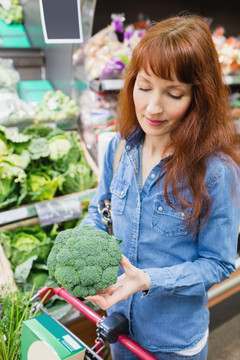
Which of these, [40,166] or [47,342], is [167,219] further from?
[40,166]

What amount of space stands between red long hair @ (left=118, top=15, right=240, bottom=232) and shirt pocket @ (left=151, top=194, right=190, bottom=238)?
0.08 feet

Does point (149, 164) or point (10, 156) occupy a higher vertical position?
point (149, 164)

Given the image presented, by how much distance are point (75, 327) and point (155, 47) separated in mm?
1371

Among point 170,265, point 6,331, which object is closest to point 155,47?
point 170,265

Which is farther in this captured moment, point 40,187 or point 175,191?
point 40,187

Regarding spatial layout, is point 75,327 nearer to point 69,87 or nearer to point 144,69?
point 144,69

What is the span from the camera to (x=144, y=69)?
1.02 metres

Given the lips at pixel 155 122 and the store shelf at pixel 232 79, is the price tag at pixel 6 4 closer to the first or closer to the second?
the lips at pixel 155 122

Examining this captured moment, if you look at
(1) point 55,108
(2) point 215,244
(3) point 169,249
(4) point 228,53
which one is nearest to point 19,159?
(1) point 55,108

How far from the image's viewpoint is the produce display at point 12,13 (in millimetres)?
2135

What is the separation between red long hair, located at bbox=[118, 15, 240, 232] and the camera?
96cm

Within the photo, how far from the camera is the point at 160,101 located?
101cm

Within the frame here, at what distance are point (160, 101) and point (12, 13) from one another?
1.60 meters

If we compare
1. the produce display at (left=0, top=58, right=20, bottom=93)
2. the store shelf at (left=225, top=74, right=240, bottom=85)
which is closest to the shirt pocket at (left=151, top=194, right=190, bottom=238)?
the produce display at (left=0, top=58, right=20, bottom=93)
